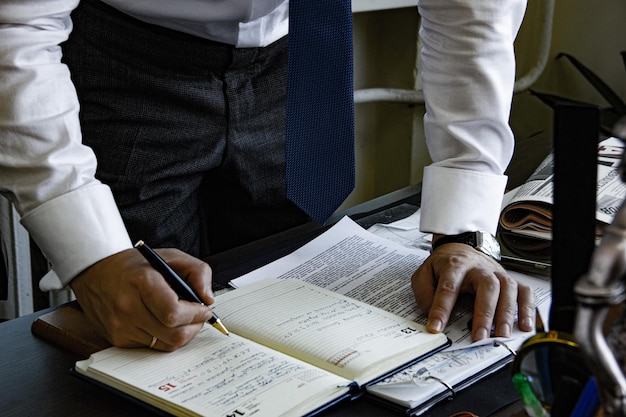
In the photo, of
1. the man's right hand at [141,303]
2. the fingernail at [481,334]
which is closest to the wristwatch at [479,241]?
the fingernail at [481,334]

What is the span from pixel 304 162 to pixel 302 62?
143 mm

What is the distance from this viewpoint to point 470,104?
1220mm

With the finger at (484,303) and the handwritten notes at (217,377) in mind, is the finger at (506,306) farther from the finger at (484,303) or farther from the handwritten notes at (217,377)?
the handwritten notes at (217,377)

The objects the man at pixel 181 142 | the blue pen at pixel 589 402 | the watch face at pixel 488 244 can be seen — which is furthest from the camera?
the watch face at pixel 488 244

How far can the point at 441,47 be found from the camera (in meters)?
1.25

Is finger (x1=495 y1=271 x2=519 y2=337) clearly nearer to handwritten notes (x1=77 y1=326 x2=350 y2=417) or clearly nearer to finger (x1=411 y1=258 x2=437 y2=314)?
finger (x1=411 y1=258 x2=437 y2=314)

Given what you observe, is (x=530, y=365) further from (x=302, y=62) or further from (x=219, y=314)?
(x=302, y=62)

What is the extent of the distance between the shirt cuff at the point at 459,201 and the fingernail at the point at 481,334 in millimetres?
257

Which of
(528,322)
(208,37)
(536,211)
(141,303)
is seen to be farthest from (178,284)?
(536,211)

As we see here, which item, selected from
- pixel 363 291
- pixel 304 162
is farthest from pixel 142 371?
pixel 304 162

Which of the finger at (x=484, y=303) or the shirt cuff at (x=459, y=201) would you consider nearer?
the finger at (x=484, y=303)

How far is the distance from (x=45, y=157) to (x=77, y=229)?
3.7 inches

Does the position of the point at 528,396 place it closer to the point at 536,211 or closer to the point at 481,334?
the point at 481,334

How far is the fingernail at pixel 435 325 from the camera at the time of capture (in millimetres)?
892
